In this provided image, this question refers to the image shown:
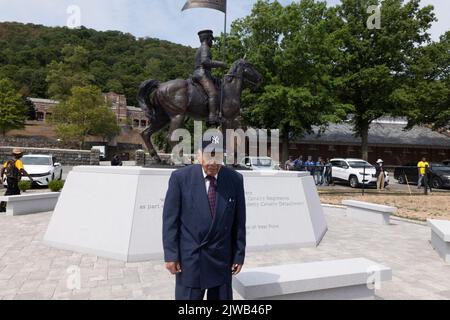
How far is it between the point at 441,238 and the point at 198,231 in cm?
602

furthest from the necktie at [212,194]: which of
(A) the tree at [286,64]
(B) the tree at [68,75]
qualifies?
(B) the tree at [68,75]

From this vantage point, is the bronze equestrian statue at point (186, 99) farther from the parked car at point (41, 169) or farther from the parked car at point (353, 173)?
the parked car at point (353, 173)

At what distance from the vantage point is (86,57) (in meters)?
85.6

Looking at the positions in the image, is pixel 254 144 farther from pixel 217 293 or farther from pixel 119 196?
pixel 217 293

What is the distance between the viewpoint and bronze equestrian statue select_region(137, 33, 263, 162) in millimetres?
8438

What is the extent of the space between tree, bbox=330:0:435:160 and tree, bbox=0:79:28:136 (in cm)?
5175

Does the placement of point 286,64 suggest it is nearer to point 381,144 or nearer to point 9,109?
point 381,144

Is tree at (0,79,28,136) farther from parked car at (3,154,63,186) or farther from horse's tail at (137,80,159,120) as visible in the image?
horse's tail at (137,80,159,120)

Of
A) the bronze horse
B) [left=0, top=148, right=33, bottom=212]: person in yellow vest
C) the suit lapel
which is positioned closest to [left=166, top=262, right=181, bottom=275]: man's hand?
the suit lapel

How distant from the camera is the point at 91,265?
19.6 feet

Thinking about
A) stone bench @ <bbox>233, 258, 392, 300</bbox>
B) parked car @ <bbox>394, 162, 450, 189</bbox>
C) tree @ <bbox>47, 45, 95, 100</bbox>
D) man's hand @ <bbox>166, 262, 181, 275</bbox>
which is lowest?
parked car @ <bbox>394, 162, 450, 189</bbox>

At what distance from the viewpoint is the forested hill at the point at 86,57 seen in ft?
283

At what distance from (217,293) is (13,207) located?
383 inches
